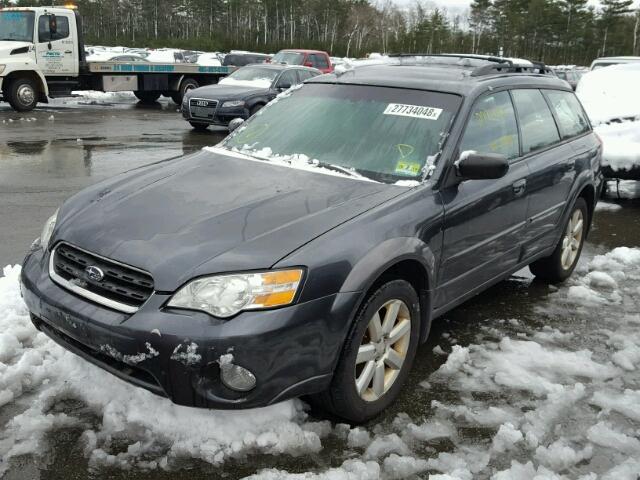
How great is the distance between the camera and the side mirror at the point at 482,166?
3396mm

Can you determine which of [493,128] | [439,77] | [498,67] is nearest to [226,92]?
[498,67]

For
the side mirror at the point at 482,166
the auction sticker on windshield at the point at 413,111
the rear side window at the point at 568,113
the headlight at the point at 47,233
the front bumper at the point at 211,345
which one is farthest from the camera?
the rear side window at the point at 568,113

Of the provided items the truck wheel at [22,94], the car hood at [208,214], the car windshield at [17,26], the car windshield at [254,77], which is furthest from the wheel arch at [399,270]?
the car windshield at [17,26]

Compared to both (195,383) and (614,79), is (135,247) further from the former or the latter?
(614,79)

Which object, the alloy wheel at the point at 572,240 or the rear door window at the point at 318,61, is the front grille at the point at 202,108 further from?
the alloy wheel at the point at 572,240

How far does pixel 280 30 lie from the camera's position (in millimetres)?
99125

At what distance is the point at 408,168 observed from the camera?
352 centimetres

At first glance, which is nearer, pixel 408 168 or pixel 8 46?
pixel 408 168

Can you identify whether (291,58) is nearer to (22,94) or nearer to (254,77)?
(254,77)

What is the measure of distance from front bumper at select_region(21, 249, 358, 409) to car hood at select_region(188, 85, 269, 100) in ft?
37.2

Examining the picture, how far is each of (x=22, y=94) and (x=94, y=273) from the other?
15.2 meters

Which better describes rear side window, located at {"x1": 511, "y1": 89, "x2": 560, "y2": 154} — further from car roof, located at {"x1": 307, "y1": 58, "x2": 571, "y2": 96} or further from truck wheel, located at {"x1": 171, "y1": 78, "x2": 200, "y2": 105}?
truck wheel, located at {"x1": 171, "y1": 78, "x2": 200, "y2": 105}

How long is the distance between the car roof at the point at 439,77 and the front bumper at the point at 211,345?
1739mm

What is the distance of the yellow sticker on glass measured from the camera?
138 inches
